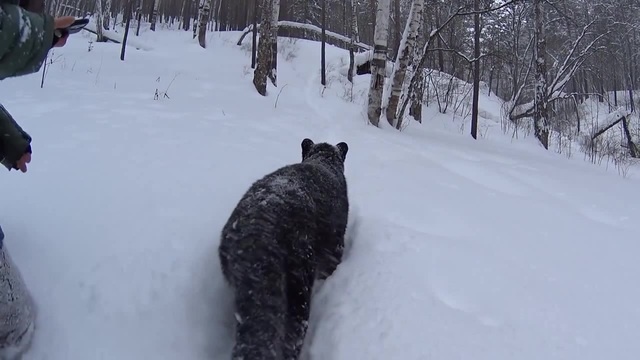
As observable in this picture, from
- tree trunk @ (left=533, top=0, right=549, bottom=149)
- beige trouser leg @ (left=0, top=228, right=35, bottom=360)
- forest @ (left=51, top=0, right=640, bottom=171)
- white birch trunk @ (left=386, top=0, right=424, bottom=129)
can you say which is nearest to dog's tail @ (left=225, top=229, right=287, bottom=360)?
beige trouser leg @ (left=0, top=228, right=35, bottom=360)

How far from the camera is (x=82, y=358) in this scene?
7.05 ft

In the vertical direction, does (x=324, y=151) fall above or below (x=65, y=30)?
below

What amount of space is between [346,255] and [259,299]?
1121mm

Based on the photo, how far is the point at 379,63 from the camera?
8453 mm

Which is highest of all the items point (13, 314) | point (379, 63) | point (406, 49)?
point (406, 49)

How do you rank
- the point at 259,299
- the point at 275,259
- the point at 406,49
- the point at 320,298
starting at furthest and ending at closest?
the point at 406,49
the point at 320,298
the point at 275,259
the point at 259,299

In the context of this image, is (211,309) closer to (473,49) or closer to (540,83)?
(540,83)

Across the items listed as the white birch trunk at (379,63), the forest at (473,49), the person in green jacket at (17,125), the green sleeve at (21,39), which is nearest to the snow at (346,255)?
the person in green jacket at (17,125)

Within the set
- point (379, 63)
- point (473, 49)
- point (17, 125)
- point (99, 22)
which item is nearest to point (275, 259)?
point (17, 125)

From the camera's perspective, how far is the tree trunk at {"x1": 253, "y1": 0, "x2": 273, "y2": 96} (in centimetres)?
956

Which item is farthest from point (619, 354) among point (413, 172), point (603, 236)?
point (413, 172)

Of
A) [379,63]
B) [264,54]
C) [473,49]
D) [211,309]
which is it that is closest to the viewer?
[211,309]

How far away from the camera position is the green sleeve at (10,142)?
1.85 meters

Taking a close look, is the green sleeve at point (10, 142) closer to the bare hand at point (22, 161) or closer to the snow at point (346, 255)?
the bare hand at point (22, 161)
